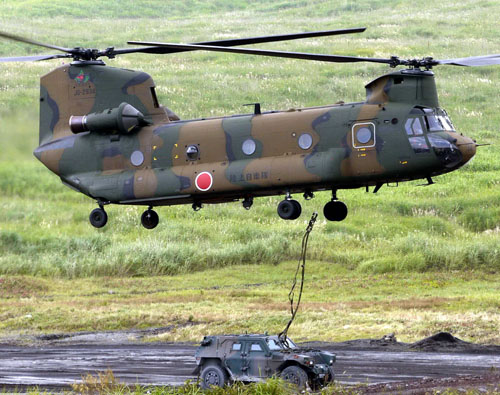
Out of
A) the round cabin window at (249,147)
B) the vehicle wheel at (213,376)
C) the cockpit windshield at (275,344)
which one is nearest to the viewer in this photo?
the vehicle wheel at (213,376)

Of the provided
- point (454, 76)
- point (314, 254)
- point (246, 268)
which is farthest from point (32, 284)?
point (454, 76)

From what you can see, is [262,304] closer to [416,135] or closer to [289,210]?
[289,210]

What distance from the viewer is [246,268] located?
45.2 m

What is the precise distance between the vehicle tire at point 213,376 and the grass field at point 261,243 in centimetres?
968

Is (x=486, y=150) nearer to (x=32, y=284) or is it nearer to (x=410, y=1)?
(x=32, y=284)

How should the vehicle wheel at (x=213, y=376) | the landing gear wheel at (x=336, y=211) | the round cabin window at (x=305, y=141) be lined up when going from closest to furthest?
the vehicle wheel at (x=213, y=376) < the round cabin window at (x=305, y=141) < the landing gear wheel at (x=336, y=211)

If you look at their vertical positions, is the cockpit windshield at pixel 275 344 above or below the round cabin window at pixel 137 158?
below

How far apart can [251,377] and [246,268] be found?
2337cm

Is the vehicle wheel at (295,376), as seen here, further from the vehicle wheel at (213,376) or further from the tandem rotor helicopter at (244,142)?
the tandem rotor helicopter at (244,142)

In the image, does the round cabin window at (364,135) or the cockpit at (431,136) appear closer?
the cockpit at (431,136)

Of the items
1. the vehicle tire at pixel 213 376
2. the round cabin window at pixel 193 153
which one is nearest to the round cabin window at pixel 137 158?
the round cabin window at pixel 193 153

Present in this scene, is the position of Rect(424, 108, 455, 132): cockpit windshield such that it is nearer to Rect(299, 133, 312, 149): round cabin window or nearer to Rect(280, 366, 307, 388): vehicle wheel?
Rect(299, 133, 312, 149): round cabin window

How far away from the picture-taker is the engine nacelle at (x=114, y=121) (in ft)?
79.0

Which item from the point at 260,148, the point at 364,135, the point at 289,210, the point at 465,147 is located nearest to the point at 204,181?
the point at 260,148
